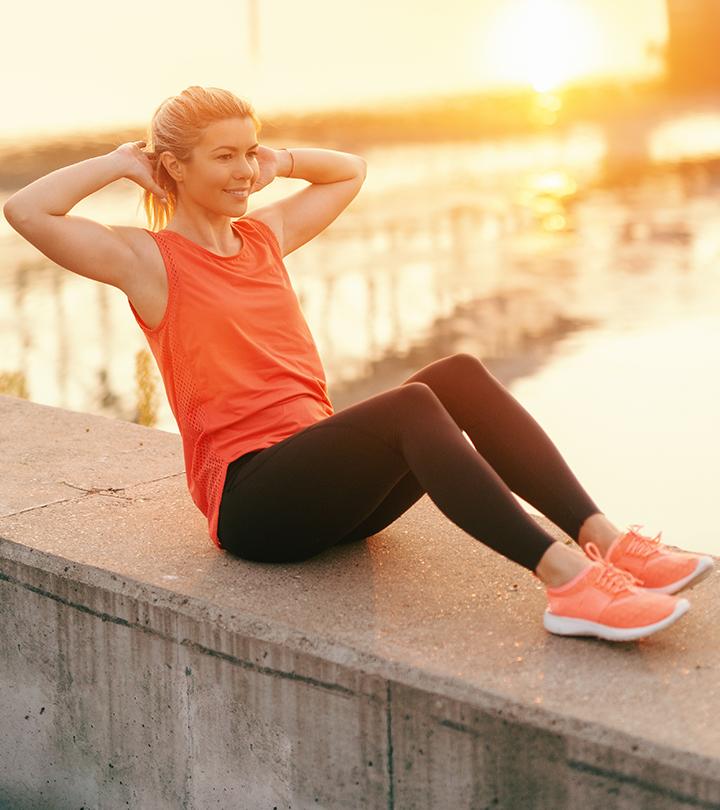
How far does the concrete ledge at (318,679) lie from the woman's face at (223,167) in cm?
77

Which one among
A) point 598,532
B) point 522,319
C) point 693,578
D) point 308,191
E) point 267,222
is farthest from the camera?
point 522,319

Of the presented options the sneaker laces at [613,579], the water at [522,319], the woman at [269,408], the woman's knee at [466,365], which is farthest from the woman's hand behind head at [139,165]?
the water at [522,319]

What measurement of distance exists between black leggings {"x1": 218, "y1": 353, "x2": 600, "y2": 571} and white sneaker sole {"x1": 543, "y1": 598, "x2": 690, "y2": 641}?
4.5 inches

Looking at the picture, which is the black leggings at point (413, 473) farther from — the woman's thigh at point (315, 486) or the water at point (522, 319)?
the water at point (522, 319)

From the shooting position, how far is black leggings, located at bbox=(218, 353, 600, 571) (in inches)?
102

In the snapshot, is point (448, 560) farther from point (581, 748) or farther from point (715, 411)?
point (715, 411)

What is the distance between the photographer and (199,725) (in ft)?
8.93

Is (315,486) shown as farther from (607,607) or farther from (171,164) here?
(171,164)

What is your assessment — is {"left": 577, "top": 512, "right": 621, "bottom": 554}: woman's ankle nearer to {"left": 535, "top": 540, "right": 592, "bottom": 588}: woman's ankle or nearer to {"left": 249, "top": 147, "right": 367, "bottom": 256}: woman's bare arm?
{"left": 535, "top": 540, "right": 592, "bottom": 588}: woman's ankle

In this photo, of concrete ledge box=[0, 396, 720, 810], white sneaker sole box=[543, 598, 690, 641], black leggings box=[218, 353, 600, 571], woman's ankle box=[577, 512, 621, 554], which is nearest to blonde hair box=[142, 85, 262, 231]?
black leggings box=[218, 353, 600, 571]

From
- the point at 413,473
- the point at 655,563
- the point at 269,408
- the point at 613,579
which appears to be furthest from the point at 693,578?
the point at 269,408

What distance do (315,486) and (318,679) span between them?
46 cm

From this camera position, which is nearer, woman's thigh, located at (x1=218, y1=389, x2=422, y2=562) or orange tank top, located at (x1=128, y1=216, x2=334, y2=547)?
woman's thigh, located at (x1=218, y1=389, x2=422, y2=562)

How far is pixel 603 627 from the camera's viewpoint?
8.14 feet
